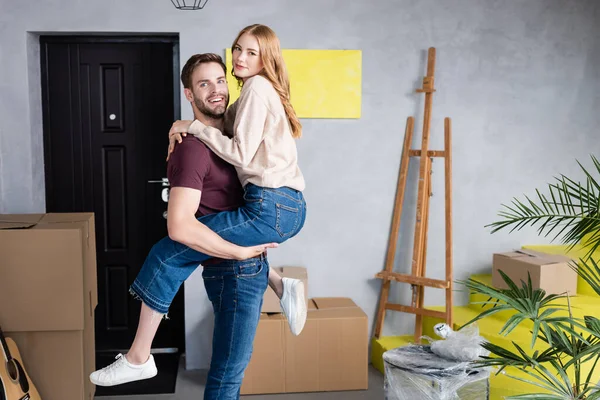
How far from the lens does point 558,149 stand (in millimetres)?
4297

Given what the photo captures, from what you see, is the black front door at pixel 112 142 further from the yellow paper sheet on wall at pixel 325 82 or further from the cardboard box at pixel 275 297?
the cardboard box at pixel 275 297

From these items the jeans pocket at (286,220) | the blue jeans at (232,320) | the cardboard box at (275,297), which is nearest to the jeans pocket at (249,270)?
the blue jeans at (232,320)

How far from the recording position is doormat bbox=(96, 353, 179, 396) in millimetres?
3752

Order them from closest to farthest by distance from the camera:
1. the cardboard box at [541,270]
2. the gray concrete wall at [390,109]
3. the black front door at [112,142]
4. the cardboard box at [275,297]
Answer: the cardboard box at [541,270], the cardboard box at [275,297], the gray concrete wall at [390,109], the black front door at [112,142]

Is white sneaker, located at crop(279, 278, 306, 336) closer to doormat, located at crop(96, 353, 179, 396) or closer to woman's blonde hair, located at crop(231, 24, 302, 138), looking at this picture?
woman's blonde hair, located at crop(231, 24, 302, 138)

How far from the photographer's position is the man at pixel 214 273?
185 centimetres

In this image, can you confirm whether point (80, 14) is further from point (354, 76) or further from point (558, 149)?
point (558, 149)

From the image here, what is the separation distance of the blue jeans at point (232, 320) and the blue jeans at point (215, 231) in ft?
0.26

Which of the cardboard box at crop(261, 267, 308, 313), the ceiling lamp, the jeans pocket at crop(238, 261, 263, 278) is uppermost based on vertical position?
the ceiling lamp

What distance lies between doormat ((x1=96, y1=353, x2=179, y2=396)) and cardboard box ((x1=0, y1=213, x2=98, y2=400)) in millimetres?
747

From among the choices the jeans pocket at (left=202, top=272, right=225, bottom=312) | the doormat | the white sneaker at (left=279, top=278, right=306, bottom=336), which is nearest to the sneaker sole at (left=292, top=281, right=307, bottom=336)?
the white sneaker at (left=279, top=278, right=306, bottom=336)

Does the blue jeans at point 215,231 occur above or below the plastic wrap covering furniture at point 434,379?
above

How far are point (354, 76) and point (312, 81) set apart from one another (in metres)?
0.26

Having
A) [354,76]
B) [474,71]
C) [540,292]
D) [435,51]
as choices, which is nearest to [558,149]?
[474,71]
